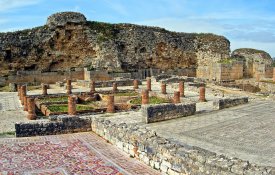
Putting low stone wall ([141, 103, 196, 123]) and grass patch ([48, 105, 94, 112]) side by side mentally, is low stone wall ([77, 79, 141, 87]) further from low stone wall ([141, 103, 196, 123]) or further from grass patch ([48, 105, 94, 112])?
low stone wall ([141, 103, 196, 123])

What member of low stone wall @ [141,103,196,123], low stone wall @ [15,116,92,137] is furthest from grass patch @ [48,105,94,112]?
low stone wall @ [141,103,196,123]

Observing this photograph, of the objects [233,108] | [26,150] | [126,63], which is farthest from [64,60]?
[26,150]

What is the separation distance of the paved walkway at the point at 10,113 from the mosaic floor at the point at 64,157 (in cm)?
287

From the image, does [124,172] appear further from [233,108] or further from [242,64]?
[242,64]

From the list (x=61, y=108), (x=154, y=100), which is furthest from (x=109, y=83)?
(x=61, y=108)

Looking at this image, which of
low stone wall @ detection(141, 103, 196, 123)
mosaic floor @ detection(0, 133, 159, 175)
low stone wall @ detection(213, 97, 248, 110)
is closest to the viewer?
mosaic floor @ detection(0, 133, 159, 175)

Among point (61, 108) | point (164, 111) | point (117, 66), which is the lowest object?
point (61, 108)

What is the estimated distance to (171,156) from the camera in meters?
7.06

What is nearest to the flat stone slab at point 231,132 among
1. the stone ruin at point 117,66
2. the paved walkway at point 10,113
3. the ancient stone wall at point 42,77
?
the stone ruin at point 117,66

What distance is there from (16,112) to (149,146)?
10002 millimetres

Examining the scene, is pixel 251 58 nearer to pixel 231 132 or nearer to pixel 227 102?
pixel 227 102

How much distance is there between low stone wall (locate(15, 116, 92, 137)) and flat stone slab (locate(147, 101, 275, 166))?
211 cm

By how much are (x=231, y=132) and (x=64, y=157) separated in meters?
4.60

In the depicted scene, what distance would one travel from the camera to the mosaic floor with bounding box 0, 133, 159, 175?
7508 mm
